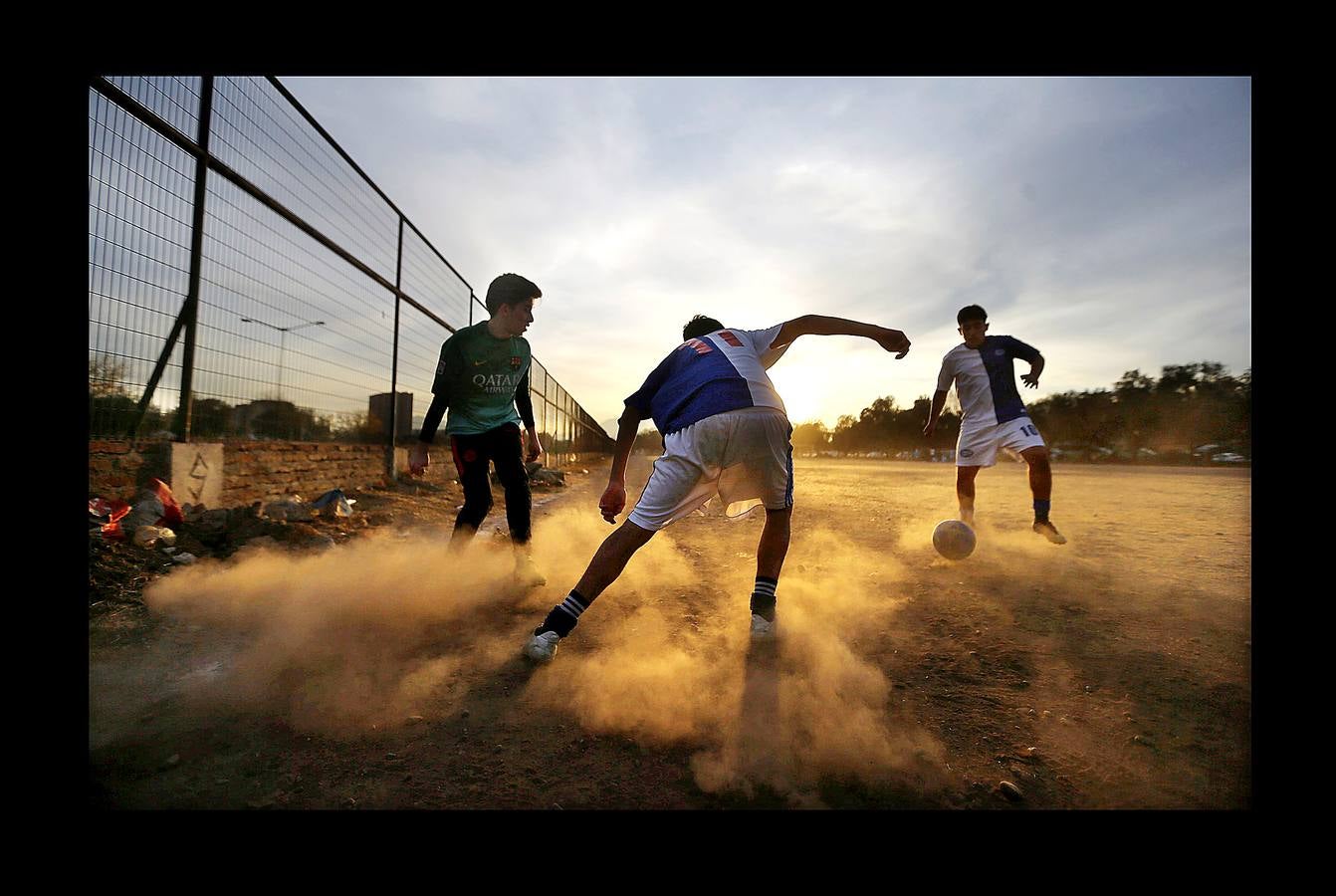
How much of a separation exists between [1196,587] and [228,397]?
692cm

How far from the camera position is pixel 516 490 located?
11.3 ft

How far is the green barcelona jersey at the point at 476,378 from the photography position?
3377 mm

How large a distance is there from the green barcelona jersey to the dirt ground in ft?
2.78

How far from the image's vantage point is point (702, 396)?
7.89 feet

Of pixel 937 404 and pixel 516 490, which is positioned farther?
pixel 937 404

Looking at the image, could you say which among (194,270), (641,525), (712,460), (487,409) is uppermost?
(194,270)

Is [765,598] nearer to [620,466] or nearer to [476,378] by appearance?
[620,466]

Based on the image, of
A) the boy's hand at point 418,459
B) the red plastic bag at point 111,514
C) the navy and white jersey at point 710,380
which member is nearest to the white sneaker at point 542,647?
the navy and white jersey at point 710,380

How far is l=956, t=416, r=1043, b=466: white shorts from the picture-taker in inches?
191

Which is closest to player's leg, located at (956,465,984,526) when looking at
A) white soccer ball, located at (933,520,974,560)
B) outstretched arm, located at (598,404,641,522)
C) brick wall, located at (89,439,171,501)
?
white soccer ball, located at (933,520,974,560)

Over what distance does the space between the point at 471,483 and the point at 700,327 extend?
1.64 meters

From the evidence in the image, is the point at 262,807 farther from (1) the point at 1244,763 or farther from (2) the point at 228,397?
(2) the point at 228,397

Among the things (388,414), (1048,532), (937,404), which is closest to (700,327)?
(937,404)
